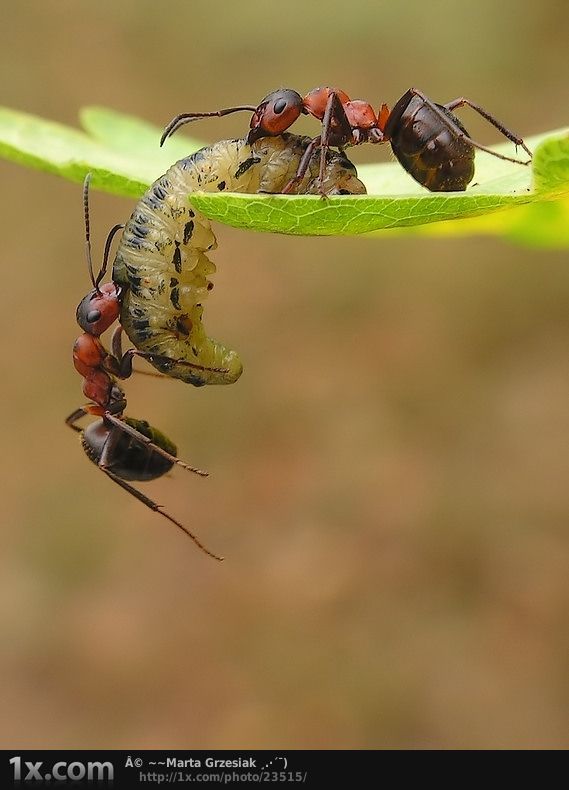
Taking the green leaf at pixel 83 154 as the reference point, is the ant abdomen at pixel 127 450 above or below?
below

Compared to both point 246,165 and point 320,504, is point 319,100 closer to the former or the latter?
point 246,165

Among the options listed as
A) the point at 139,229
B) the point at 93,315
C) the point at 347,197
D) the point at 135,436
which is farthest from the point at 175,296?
the point at 347,197

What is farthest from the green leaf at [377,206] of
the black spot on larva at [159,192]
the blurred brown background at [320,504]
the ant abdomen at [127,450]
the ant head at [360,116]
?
the blurred brown background at [320,504]

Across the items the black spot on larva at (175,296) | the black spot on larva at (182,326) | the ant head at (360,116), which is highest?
the ant head at (360,116)

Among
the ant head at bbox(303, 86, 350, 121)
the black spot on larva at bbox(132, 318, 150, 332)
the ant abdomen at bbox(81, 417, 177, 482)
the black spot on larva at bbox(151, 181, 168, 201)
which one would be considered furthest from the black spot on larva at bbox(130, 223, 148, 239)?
the ant abdomen at bbox(81, 417, 177, 482)

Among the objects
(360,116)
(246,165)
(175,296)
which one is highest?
(360,116)
